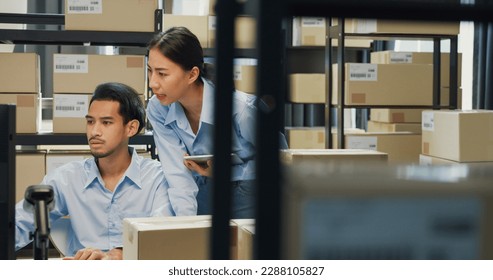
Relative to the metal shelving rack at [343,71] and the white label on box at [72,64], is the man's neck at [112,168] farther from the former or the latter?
the metal shelving rack at [343,71]

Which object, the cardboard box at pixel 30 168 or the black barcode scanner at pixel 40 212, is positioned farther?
the cardboard box at pixel 30 168

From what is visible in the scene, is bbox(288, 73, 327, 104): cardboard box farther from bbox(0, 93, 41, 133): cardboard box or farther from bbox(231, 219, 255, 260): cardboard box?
bbox(231, 219, 255, 260): cardboard box

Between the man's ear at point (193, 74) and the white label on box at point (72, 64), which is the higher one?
the white label on box at point (72, 64)

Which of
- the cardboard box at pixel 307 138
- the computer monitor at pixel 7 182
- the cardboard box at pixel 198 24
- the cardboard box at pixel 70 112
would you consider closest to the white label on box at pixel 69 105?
the cardboard box at pixel 70 112

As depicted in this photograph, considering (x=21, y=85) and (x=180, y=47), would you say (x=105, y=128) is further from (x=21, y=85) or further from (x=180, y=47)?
(x=21, y=85)

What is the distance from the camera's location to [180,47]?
7.46 feet

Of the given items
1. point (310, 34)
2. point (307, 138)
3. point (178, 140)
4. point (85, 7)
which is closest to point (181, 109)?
point (178, 140)

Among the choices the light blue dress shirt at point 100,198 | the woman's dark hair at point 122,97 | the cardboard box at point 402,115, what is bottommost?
the light blue dress shirt at point 100,198

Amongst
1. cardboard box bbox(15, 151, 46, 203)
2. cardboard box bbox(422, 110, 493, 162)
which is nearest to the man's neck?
cardboard box bbox(15, 151, 46, 203)

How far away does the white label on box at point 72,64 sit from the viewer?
114 inches

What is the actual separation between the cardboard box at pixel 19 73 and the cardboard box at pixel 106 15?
0.21 m

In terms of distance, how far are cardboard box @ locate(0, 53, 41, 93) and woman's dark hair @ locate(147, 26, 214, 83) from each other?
817 mm

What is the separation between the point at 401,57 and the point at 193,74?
207 cm
